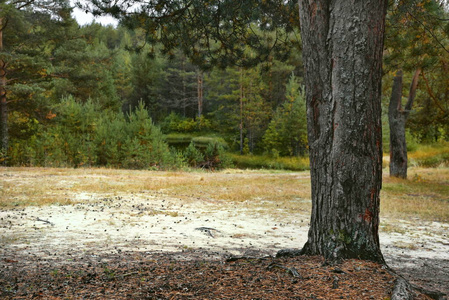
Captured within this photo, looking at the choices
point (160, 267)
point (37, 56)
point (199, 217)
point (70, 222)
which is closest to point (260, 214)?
point (199, 217)

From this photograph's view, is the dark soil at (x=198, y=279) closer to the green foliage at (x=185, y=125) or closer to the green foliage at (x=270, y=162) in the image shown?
the green foliage at (x=270, y=162)

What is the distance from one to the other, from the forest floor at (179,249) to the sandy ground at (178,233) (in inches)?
0.6

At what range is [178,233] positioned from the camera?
5516mm

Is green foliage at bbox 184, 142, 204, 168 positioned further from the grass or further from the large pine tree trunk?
the large pine tree trunk

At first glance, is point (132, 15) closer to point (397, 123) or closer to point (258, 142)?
point (397, 123)

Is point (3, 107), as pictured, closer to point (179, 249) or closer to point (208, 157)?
point (208, 157)

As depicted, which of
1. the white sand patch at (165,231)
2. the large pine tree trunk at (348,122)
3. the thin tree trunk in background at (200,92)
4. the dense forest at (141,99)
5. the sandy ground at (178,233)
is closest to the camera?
the large pine tree trunk at (348,122)

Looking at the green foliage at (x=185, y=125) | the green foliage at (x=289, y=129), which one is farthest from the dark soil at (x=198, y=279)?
the green foliage at (x=185, y=125)

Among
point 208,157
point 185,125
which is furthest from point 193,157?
point 185,125

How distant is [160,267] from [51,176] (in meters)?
9.87

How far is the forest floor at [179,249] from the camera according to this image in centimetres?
285

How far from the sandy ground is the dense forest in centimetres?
298

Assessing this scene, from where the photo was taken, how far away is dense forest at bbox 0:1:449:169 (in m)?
8.96

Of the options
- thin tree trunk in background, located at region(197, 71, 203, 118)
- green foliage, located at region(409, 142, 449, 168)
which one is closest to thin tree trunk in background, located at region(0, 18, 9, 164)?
green foliage, located at region(409, 142, 449, 168)
